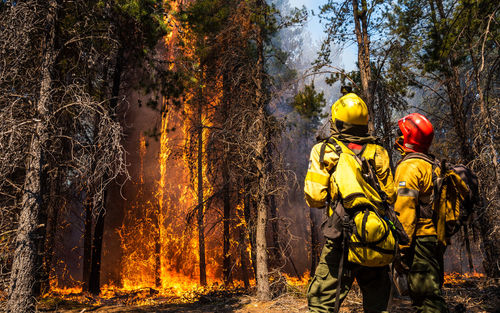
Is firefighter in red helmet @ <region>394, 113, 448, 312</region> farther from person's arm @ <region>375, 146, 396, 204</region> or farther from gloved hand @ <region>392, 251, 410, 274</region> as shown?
person's arm @ <region>375, 146, 396, 204</region>

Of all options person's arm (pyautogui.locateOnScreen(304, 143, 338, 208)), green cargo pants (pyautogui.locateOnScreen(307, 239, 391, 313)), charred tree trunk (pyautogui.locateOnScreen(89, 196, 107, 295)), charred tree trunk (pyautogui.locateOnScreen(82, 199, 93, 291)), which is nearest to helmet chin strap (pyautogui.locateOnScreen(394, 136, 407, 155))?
person's arm (pyautogui.locateOnScreen(304, 143, 338, 208))

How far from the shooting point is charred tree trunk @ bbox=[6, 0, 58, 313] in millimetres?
5418

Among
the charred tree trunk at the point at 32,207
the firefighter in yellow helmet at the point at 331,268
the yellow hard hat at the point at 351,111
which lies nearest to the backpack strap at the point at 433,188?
the firefighter in yellow helmet at the point at 331,268

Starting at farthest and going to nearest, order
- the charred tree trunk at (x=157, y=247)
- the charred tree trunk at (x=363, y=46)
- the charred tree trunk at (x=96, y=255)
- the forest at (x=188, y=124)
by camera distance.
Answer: the charred tree trunk at (x=157, y=247), the charred tree trunk at (x=96, y=255), the charred tree trunk at (x=363, y=46), the forest at (x=188, y=124)

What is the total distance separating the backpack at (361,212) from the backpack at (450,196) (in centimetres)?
113

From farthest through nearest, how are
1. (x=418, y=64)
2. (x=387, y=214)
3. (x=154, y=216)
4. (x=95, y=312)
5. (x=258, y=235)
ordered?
(x=154, y=216) < (x=418, y=64) < (x=258, y=235) < (x=95, y=312) < (x=387, y=214)

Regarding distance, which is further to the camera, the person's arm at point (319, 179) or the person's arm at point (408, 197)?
the person's arm at point (408, 197)

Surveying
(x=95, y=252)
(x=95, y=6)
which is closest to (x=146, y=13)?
(x=95, y=6)

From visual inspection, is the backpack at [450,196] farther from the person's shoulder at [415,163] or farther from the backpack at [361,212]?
the backpack at [361,212]

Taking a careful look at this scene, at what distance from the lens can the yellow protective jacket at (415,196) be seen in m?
3.48

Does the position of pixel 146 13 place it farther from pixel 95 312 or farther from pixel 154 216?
pixel 154 216

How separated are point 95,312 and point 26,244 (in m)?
3.49

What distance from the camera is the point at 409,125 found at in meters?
3.97

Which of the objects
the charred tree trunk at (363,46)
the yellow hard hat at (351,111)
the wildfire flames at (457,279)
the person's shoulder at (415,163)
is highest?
the charred tree trunk at (363,46)
